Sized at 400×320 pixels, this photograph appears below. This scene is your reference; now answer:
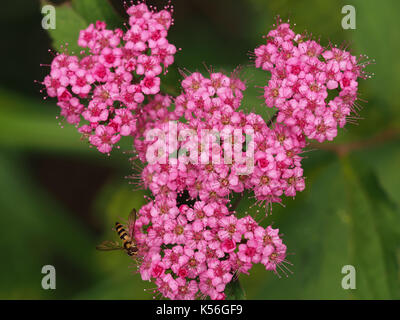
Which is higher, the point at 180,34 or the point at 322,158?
the point at 180,34

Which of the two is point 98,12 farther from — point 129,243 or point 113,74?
point 129,243

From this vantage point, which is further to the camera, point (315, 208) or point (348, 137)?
point (348, 137)

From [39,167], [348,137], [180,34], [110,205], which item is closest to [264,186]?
[348,137]

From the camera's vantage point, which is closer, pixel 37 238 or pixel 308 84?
pixel 308 84

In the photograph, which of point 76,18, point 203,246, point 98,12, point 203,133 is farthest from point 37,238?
point 203,133

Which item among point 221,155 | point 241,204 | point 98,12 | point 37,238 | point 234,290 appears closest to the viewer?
point 221,155

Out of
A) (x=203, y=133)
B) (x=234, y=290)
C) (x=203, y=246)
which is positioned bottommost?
(x=234, y=290)

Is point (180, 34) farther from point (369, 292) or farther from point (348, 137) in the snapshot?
point (369, 292)
